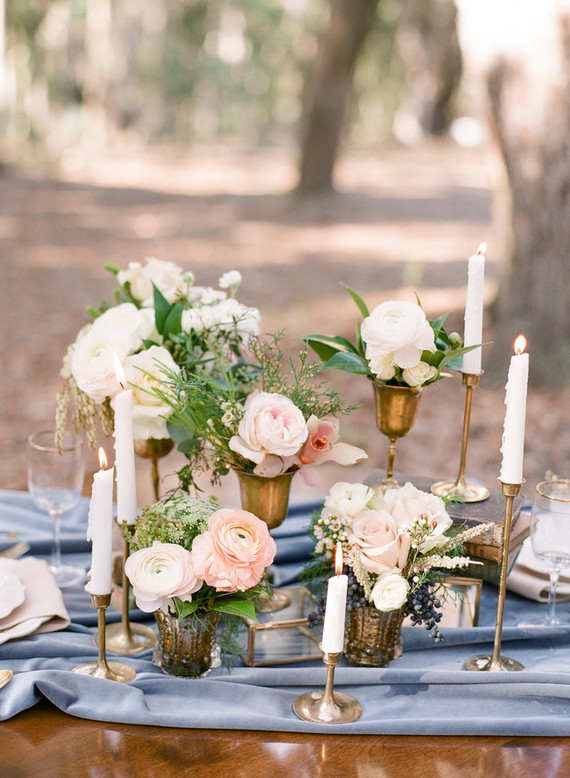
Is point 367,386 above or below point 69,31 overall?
below

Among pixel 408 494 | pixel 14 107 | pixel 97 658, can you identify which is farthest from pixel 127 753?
pixel 14 107

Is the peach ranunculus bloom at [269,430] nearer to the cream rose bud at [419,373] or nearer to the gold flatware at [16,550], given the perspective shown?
the cream rose bud at [419,373]

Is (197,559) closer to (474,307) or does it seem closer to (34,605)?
(34,605)

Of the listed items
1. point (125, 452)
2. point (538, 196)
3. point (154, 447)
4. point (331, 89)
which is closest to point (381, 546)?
point (125, 452)

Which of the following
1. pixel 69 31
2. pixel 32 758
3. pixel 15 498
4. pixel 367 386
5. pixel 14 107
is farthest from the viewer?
pixel 69 31

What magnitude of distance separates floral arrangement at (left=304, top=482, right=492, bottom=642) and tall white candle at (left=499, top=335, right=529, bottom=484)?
114mm

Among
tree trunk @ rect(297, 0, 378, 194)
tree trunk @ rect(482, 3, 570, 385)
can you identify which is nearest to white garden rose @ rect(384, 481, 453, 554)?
tree trunk @ rect(482, 3, 570, 385)

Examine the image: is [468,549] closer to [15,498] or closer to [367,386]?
[15,498]

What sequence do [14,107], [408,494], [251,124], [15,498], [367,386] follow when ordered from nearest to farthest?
[408,494] → [15,498] → [367,386] → [14,107] → [251,124]

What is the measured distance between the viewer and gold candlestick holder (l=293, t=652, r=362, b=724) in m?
1.27

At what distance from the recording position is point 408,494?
4.61ft

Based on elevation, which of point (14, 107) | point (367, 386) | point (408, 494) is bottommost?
point (367, 386)

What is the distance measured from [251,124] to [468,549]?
25.0m

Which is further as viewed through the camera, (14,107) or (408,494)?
(14,107)
